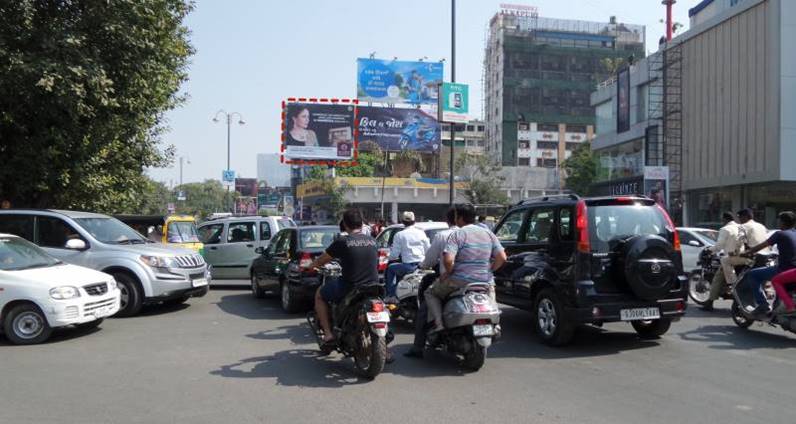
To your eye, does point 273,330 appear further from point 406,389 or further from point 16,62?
point 16,62

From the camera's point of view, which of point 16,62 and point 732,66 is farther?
point 732,66

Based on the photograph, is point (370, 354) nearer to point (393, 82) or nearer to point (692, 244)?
point (692, 244)

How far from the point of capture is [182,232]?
1755cm

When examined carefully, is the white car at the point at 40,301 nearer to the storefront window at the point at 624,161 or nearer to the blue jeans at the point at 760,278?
the blue jeans at the point at 760,278

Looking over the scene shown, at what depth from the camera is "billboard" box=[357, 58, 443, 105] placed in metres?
40.9

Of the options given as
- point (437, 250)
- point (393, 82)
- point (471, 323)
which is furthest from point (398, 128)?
point (471, 323)

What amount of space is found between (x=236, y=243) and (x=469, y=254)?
10017 millimetres

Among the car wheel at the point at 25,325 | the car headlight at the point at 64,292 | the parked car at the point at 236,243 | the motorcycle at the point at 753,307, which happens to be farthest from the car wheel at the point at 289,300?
the motorcycle at the point at 753,307

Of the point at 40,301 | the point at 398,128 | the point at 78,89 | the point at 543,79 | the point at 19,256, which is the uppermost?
the point at 543,79

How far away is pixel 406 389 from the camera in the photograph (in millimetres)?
5918

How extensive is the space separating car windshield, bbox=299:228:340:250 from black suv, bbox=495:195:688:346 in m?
4.27

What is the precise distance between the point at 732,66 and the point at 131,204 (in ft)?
93.8

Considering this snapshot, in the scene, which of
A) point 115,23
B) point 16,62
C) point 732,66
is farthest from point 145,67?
point 732,66

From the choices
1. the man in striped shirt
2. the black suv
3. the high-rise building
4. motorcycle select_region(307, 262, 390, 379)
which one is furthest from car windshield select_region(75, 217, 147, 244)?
the high-rise building
